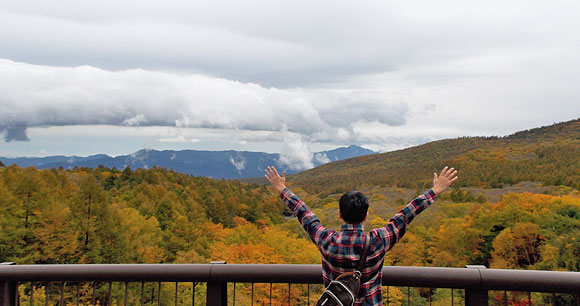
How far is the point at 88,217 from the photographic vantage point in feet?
149

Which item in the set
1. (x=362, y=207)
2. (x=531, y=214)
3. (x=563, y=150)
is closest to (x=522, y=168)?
(x=563, y=150)

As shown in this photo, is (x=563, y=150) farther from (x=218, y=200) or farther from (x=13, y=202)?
(x=13, y=202)

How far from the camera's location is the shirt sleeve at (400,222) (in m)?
2.45

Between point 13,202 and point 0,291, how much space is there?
158 feet

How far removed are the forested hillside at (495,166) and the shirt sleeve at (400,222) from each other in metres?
119

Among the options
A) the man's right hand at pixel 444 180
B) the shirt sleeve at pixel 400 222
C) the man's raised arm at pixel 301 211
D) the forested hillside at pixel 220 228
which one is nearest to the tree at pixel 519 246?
the forested hillside at pixel 220 228

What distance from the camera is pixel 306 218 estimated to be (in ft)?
8.69

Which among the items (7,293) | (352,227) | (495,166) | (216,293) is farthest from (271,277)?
(495,166)

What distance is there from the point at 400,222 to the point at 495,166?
15295cm

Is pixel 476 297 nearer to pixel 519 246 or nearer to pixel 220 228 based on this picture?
pixel 519 246

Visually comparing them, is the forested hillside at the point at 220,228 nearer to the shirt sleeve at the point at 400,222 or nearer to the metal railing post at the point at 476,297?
the metal railing post at the point at 476,297

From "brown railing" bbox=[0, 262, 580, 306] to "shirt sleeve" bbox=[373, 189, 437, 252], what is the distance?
652 mm

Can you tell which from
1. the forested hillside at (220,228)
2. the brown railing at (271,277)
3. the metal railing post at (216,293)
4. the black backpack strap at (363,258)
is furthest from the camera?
the forested hillside at (220,228)

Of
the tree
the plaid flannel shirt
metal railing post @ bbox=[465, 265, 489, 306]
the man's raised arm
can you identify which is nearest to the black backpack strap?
the plaid flannel shirt
